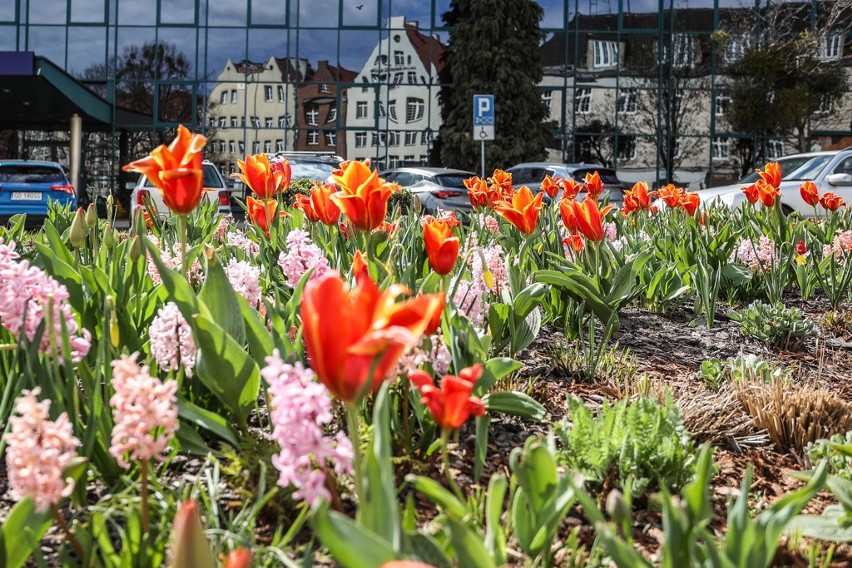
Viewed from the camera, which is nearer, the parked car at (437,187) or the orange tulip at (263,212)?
the orange tulip at (263,212)

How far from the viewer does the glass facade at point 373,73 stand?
27.6m

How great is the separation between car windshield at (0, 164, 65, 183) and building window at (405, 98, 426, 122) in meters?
14.3

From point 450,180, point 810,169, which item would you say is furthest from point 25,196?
point 810,169

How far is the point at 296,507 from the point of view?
1.81 meters

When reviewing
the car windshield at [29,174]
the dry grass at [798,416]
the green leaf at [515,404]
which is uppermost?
the car windshield at [29,174]

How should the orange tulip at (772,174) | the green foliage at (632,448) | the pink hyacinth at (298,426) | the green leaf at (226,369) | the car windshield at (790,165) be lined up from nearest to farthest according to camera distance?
the pink hyacinth at (298,426), the green leaf at (226,369), the green foliage at (632,448), the orange tulip at (772,174), the car windshield at (790,165)

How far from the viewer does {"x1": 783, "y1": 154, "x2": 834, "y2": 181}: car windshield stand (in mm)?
12883

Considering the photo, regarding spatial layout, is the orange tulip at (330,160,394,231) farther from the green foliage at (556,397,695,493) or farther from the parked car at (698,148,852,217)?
the parked car at (698,148,852,217)

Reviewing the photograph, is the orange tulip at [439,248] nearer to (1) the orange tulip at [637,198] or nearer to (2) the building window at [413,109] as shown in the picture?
(1) the orange tulip at [637,198]

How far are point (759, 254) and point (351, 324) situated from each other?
14.0 feet

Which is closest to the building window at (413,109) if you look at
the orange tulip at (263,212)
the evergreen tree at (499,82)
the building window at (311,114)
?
the evergreen tree at (499,82)

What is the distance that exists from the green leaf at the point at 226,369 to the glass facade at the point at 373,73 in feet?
85.2

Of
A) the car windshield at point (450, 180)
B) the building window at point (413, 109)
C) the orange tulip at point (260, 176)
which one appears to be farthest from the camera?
the building window at point (413, 109)

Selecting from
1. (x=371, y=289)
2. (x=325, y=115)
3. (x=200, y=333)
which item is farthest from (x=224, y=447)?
(x=325, y=115)
